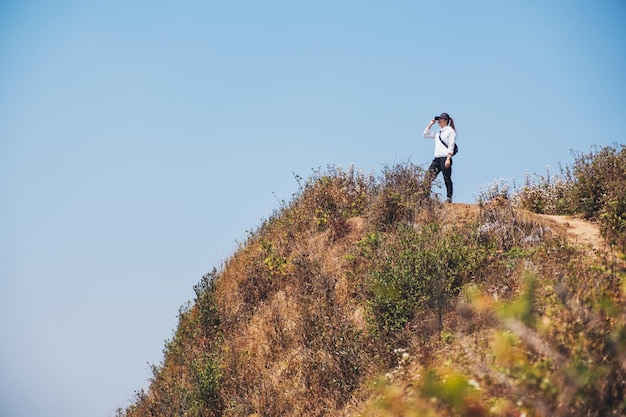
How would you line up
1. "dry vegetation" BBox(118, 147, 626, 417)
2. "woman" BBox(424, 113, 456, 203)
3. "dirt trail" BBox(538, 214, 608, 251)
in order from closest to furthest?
"dry vegetation" BBox(118, 147, 626, 417) < "dirt trail" BBox(538, 214, 608, 251) < "woman" BBox(424, 113, 456, 203)

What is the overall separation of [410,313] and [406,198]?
13.9ft

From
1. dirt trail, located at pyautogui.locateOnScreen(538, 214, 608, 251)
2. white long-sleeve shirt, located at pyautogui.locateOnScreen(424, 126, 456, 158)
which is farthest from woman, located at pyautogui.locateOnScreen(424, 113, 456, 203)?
dirt trail, located at pyautogui.locateOnScreen(538, 214, 608, 251)

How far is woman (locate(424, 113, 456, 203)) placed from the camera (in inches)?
485

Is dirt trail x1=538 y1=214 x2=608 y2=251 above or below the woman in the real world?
below

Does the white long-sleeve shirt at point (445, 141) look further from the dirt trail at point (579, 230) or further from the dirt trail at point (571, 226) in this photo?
the dirt trail at point (579, 230)

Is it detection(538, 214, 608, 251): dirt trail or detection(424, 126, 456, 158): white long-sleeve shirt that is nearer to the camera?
detection(538, 214, 608, 251): dirt trail

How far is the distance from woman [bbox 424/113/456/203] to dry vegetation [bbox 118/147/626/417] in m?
0.33

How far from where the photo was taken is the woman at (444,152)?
485 inches

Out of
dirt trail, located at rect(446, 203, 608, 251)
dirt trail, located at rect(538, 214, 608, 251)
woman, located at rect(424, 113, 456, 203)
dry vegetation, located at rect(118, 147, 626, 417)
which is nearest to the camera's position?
→ dry vegetation, located at rect(118, 147, 626, 417)

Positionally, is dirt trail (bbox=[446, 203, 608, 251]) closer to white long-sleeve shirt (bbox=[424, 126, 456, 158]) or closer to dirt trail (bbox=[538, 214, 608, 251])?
dirt trail (bbox=[538, 214, 608, 251])

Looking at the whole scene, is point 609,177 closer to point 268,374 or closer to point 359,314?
point 359,314

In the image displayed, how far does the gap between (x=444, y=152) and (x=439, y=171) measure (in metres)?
0.49

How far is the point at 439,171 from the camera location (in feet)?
41.8

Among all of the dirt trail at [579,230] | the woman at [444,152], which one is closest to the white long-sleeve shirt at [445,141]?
the woman at [444,152]
